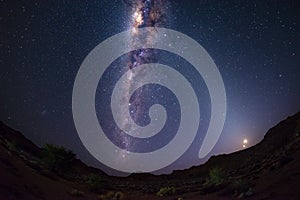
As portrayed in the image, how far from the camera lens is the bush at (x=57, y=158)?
22.5 m

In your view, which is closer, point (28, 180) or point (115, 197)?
point (28, 180)

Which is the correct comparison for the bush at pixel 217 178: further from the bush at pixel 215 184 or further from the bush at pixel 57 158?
the bush at pixel 57 158

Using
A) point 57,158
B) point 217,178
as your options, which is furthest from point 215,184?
point 57,158

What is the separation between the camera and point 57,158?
24.6 meters

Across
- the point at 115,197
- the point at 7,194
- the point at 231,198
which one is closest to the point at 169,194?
the point at 115,197

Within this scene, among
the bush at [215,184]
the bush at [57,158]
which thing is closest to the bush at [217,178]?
the bush at [215,184]

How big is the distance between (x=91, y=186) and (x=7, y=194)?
10737 millimetres

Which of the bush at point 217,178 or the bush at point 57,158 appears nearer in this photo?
the bush at point 217,178

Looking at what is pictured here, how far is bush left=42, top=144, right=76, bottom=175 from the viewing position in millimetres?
22469

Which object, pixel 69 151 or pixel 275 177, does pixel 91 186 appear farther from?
pixel 275 177

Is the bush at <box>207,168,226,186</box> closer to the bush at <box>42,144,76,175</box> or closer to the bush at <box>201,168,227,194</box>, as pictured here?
the bush at <box>201,168,227,194</box>

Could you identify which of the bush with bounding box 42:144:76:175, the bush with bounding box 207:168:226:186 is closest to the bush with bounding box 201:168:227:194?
the bush with bounding box 207:168:226:186

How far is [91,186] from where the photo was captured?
2014 cm

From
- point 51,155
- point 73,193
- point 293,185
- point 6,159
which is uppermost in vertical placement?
point 51,155
